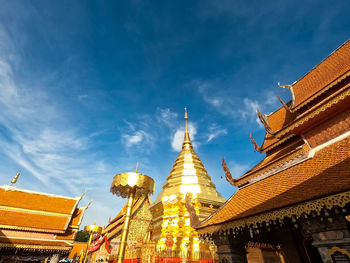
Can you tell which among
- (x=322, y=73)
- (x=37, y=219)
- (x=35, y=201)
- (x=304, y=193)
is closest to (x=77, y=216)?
(x=37, y=219)

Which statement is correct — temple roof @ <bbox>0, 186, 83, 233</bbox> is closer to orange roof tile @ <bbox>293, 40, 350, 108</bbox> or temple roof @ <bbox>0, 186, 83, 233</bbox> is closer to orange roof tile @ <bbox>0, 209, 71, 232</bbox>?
orange roof tile @ <bbox>0, 209, 71, 232</bbox>

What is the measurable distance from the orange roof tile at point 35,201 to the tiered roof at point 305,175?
18148mm

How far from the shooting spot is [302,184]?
4125 millimetres

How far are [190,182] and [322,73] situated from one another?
10803 mm

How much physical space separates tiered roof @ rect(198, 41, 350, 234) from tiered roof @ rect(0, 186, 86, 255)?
1594 centimetres

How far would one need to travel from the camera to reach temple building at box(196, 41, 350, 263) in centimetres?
337

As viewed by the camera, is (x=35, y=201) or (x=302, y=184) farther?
(x=35, y=201)

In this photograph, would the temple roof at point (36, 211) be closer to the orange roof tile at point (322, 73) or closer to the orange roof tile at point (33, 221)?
the orange roof tile at point (33, 221)

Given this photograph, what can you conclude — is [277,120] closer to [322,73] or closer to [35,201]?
[322,73]

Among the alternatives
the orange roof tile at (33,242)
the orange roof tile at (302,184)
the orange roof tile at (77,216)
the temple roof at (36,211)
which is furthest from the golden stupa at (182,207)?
the temple roof at (36,211)

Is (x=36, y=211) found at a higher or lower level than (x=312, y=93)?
lower

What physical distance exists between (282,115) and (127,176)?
9.00m

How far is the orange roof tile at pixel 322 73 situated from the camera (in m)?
7.40

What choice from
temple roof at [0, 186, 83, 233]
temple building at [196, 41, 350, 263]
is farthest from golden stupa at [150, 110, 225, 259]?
temple roof at [0, 186, 83, 233]
